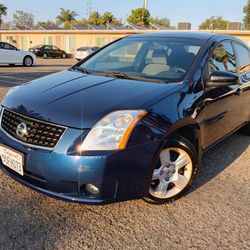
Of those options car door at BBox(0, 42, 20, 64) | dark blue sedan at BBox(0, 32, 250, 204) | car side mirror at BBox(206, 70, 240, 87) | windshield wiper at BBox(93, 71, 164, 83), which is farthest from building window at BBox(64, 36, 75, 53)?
car side mirror at BBox(206, 70, 240, 87)

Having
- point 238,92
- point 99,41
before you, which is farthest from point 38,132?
point 99,41

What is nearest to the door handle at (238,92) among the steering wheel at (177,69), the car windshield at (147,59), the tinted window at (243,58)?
the tinted window at (243,58)

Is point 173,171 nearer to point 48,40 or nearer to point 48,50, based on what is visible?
point 48,50

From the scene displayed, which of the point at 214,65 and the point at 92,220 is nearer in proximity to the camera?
the point at 92,220

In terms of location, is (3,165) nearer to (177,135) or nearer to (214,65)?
(177,135)

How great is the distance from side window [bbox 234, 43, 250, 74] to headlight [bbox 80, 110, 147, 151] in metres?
2.43

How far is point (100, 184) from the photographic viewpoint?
2207 mm

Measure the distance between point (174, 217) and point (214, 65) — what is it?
5.74 feet

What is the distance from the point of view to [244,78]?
13.2 ft

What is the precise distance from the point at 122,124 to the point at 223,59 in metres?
2.02

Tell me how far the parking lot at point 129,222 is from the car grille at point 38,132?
65 cm

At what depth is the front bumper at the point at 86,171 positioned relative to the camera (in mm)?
2168

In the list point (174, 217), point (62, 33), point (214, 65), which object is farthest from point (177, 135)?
point (62, 33)

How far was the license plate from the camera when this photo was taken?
7.79ft
